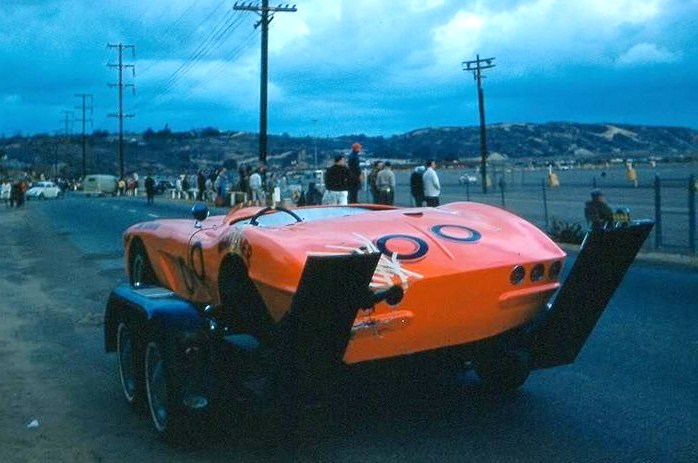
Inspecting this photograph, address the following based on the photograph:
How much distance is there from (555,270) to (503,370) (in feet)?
3.38

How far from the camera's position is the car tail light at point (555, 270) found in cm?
548

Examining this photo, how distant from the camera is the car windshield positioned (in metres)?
6.31

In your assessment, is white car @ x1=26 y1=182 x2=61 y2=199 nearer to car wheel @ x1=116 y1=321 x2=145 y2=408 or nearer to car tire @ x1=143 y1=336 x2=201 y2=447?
car wheel @ x1=116 y1=321 x2=145 y2=408

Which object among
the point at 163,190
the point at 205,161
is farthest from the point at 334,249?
the point at 205,161

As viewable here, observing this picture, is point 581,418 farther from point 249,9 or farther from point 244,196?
point 249,9

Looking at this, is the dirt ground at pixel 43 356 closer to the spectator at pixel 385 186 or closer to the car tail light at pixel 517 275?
the car tail light at pixel 517 275

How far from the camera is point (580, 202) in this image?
3650 centimetres

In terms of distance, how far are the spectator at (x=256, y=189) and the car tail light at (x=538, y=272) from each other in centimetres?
2852

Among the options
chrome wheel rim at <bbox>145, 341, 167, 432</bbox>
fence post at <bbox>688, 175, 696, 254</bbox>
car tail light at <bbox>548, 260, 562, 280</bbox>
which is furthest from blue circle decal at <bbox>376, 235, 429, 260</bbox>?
fence post at <bbox>688, 175, 696, 254</bbox>

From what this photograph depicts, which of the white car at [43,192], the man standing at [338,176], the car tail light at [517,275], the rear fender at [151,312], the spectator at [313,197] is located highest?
the white car at [43,192]

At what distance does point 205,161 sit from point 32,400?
625 feet

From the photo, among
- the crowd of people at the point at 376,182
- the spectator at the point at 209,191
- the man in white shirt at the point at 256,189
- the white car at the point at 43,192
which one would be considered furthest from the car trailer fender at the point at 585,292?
the white car at the point at 43,192

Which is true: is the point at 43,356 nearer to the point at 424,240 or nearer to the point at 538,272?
the point at 424,240

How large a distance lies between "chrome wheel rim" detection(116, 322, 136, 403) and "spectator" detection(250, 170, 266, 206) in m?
27.2
